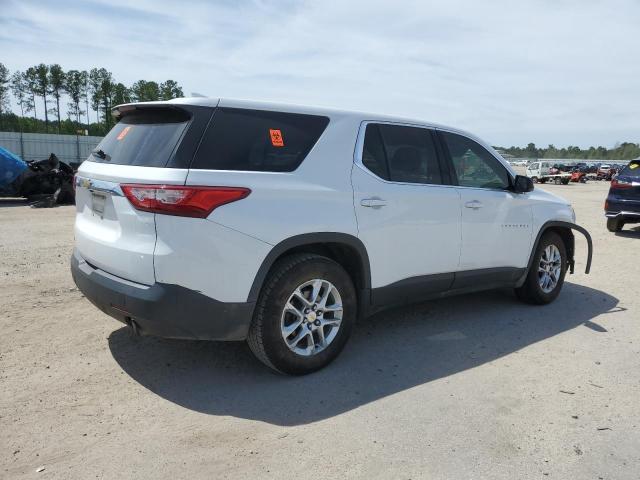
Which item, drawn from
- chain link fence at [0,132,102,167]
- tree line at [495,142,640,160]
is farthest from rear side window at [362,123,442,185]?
tree line at [495,142,640,160]

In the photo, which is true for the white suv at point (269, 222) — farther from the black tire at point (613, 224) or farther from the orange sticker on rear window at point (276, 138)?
the black tire at point (613, 224)

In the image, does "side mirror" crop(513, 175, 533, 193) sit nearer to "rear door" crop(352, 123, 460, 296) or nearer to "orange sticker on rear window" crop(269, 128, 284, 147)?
"rear door" crop(352, 123, 460, 296)

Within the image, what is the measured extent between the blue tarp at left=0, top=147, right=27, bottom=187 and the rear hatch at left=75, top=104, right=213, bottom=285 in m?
13.2

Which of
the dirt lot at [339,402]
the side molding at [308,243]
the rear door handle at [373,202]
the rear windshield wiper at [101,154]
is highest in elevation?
the rear windshield wiper at [101,154]

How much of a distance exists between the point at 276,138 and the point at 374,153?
88 centimetres

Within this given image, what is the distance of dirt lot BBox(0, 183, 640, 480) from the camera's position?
272cm

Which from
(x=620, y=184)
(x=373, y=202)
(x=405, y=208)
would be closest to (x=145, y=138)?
(x=373, y=202)

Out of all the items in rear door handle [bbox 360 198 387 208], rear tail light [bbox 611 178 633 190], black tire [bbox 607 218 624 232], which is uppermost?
rear door handle [bbox 360 198 387 208]

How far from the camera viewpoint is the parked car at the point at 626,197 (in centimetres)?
1088

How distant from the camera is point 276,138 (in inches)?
137

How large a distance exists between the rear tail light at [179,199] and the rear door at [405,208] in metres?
1.12

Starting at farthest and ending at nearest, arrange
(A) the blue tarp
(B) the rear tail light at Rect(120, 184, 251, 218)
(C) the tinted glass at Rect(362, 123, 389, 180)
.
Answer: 1. (A) the blue tarp
2. (C) the tinted glass at Rect(362, 123, 389, 180)
3. (B) the rear tail light at Rect(120, 184, 251, 218)

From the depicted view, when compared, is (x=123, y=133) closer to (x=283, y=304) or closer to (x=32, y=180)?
(x=283, y=304)

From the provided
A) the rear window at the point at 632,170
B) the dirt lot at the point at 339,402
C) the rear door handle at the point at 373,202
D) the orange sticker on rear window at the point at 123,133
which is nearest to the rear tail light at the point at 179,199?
the orange sticker on rear window at the point at 123,133
